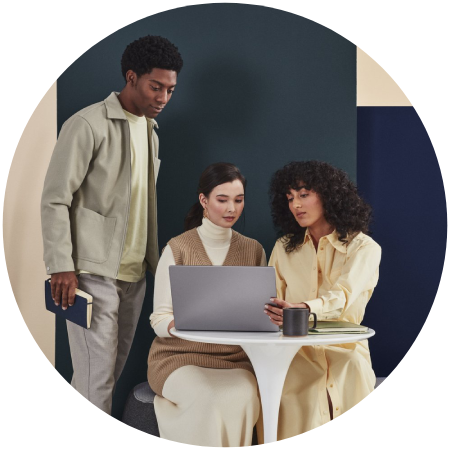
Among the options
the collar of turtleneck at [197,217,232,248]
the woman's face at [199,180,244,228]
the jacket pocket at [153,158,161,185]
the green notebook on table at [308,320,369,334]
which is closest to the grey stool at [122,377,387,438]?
the green notebook on table at [308,320,369,334]

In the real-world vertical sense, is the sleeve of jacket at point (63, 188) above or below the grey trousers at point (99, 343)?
above

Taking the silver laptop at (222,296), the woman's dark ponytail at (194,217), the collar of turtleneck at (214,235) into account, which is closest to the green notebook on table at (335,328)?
the silver laptop at (222,296)

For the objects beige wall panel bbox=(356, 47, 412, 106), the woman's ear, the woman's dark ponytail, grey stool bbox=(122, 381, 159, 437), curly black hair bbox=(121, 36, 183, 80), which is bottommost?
grey stool bbox=(122, 381, 159, 437)

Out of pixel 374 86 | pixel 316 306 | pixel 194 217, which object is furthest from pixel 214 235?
pixel 374 86

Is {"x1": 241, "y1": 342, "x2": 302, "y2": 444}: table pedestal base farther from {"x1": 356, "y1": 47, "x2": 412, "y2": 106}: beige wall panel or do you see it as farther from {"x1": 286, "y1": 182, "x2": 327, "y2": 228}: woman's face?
{"x1": 356, "y1": 47, "x2": 412, "y2": 106}: beige wall panel

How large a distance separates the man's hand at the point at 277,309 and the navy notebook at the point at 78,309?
0.78 metres

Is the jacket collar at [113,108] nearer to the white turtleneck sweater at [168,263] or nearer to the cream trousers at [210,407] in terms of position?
the white turtleneck sweater at [168,263]

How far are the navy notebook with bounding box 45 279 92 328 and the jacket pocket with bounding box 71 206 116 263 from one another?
0.17 metres

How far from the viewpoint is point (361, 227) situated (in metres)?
3.06

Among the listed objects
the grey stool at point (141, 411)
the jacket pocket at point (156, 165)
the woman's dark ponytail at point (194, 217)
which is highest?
the jacket pocket at point (156, 165)

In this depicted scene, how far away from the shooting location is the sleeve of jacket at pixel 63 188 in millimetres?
2986

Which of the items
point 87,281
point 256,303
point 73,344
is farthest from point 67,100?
point 256,303

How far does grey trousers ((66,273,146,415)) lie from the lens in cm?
307

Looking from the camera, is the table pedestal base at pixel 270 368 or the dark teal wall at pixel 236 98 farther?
the dark teal wall at pixel 236 98
